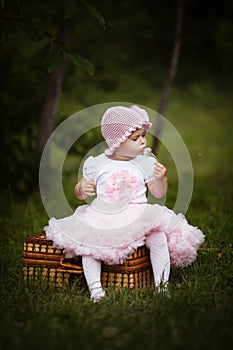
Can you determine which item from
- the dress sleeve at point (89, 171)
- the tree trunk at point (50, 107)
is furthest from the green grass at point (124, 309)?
the tree trunk at point (50, 107)

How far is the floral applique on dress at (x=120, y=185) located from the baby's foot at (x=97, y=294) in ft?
1.61

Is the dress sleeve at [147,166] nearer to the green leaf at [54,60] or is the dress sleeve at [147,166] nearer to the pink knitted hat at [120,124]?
the pink knitted hat at [120,124]

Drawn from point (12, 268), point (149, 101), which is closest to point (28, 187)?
point (12, 268)

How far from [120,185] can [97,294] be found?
593 mm

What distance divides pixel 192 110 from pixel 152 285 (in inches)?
277

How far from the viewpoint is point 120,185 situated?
3.03 m

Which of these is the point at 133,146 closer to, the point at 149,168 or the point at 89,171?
the point at 149,168

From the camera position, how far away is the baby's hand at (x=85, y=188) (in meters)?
3.07

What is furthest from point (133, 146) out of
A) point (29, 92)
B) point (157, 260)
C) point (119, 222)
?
point (29, 92)

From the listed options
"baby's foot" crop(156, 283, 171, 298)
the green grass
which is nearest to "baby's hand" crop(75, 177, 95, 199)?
the green grass

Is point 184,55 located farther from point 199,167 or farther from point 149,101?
point 199,167

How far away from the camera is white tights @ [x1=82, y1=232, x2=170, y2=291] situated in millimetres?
2906

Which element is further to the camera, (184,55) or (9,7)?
(184,55)

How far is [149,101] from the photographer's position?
9.49m
